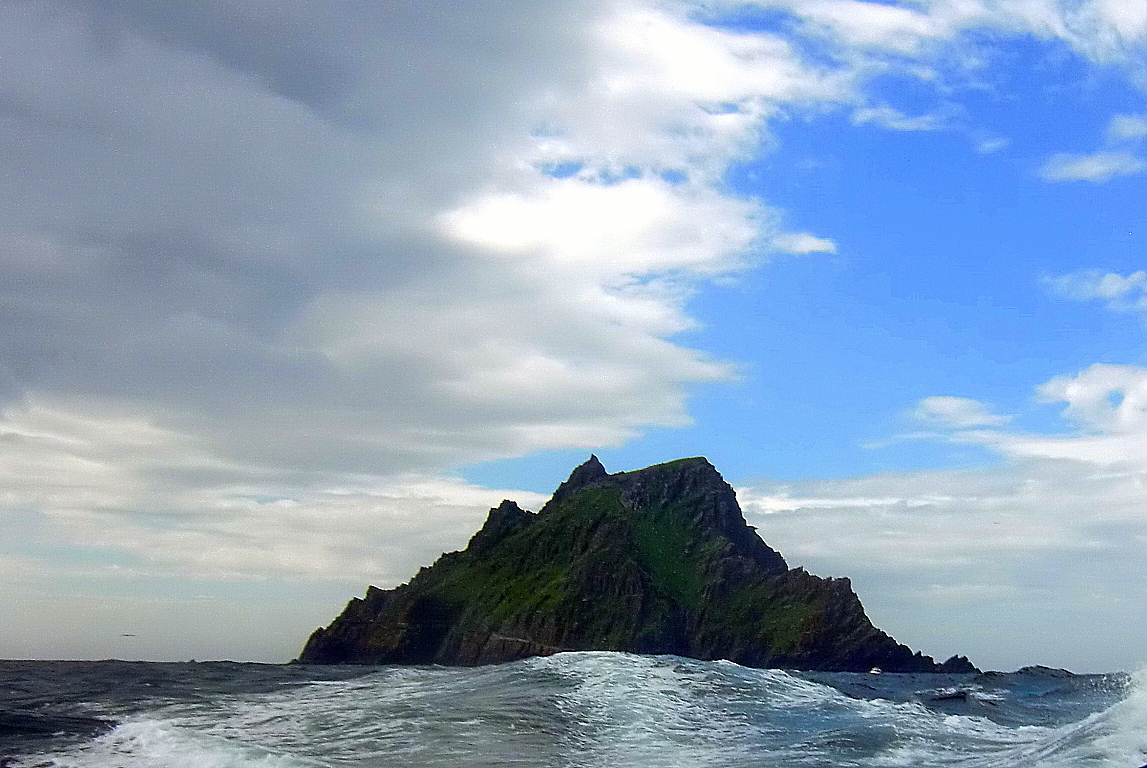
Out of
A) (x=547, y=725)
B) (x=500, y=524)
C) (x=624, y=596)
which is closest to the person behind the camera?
(x=547, y=725)

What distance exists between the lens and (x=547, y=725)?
2683cm

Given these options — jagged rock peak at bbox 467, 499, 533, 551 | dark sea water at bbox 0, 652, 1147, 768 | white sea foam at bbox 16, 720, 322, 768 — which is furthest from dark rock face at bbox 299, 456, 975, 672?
white sea foam at bbox 16, 720, 322, 768

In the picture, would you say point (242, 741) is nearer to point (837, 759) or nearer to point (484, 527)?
point (837, 759)

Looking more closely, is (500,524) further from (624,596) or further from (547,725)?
(547,725)

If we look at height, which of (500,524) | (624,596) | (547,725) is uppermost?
(500,524)

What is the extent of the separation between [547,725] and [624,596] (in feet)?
436

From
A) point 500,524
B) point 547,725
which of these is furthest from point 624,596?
point 547,725

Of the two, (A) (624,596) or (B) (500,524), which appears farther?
(B) (500,524)

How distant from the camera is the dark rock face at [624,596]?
14650cm

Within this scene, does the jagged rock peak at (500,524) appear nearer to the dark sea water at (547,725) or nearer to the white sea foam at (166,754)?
the dark sea water at (547,725)

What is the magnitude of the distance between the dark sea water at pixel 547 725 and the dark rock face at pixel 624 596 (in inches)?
4287

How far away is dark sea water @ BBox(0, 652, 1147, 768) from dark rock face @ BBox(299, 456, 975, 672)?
109 m

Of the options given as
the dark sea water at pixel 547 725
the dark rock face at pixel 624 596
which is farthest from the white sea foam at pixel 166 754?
the dark rock face at pixel 624 596

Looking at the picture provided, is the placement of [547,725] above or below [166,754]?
above
